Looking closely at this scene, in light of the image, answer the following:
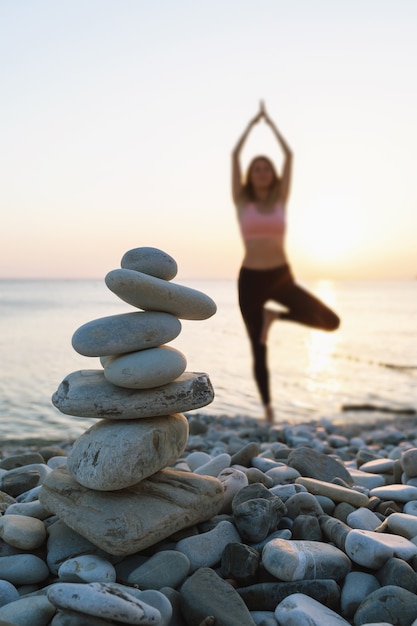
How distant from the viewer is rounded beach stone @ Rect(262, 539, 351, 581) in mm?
3123

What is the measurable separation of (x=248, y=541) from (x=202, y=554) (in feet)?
0.96

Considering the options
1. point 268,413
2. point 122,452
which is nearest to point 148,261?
point 122,452

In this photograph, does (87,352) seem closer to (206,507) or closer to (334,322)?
(206,507)

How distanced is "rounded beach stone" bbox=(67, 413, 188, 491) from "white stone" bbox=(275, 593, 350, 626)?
972mm

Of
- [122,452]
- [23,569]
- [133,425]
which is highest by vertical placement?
[133,425]

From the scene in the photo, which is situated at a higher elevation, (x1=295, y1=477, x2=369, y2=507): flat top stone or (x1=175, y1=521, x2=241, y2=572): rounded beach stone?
(x1=295, y1=477, x2=369, y2=507): flat top stone

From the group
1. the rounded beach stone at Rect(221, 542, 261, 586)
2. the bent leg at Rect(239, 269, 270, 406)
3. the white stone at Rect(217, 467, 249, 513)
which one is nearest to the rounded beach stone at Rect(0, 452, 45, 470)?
the white stone at Rect(217, 467, 249, 513)

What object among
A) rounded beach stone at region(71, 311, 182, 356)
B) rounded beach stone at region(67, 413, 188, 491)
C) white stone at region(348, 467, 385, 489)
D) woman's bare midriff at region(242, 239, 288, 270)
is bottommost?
white stone at region(348, 467, 385, 489)

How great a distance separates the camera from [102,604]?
8.50 feet

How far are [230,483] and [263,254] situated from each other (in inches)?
130

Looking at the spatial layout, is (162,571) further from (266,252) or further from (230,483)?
(266,252)

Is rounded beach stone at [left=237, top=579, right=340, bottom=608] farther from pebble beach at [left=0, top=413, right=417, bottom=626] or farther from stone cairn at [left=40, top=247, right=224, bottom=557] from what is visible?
stone cairn at [left=40, top=247, right=224, bottom=557]

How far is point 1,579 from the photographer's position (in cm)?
324

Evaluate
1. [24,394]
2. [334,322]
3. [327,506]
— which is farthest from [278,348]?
[327,506]
